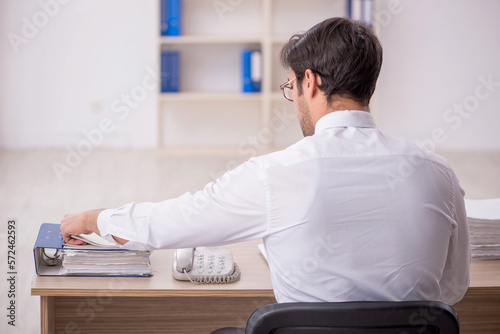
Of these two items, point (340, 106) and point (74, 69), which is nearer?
point (340, 106)

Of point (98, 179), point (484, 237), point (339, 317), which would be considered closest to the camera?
point (339, 317)

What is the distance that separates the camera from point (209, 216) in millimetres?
1320

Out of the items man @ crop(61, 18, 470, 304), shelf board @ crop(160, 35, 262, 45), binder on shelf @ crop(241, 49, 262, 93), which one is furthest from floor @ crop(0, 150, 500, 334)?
man @ crop(61, 18, 470, 304)

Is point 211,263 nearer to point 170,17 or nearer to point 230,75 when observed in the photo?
point 170,17

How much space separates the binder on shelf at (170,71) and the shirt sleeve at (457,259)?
171 inches

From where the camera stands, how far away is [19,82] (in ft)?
18.8

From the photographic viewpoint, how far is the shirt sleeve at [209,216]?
4.21ft

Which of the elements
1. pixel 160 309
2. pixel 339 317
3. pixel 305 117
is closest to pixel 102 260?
pixel 160 309

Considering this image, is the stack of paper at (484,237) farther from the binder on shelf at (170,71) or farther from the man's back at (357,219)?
the binder on shelf at (170,71)

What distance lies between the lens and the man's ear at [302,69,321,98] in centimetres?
139

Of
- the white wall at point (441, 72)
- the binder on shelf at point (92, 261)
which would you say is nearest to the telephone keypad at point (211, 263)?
the binder on shelf at point (92, 261)

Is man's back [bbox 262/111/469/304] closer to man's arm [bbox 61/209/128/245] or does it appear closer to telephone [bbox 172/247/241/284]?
telephone [bbox 172/247/241/284]

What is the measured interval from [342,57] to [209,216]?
43cm

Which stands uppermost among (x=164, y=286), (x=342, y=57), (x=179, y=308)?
(x=342, y=57)
